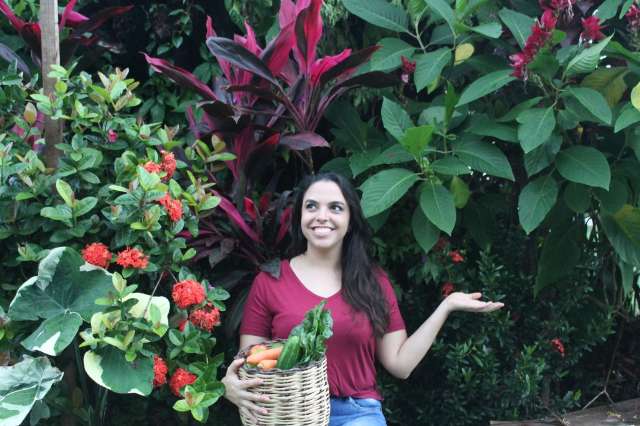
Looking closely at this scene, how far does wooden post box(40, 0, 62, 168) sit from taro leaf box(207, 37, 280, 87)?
19.6 inches

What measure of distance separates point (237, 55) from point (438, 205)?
85 cm

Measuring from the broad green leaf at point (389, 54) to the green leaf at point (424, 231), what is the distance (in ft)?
1.74

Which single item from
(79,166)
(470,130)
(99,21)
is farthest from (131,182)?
(470,130)

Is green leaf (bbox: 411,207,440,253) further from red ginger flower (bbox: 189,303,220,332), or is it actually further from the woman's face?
red ginger flower (bbox: 189,303,220,332)

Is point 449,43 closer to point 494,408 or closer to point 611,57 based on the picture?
point 611,57

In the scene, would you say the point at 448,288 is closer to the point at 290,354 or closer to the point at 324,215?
the point at 324,215

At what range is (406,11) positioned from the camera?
305 centimetres

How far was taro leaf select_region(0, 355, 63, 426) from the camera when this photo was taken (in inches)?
85.9

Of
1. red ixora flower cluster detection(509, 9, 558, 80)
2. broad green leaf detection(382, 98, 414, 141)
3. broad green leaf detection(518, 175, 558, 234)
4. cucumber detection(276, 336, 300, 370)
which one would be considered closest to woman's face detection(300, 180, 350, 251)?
broad green leaf detection(382, 98, 414, 141)

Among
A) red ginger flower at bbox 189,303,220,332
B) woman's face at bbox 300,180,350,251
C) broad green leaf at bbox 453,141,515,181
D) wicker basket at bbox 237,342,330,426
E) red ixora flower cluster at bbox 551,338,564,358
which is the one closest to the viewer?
wicker basket at bbox 237,342,330,426

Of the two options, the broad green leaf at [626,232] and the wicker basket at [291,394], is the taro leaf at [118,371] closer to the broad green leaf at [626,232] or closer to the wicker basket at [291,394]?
the wicker basket at [291,394]

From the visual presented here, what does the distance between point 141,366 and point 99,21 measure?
1471 mm

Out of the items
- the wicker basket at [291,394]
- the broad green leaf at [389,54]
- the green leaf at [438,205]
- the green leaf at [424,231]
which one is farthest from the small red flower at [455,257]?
the wicker basket at [291,394]

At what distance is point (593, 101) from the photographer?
2502 millimetres
